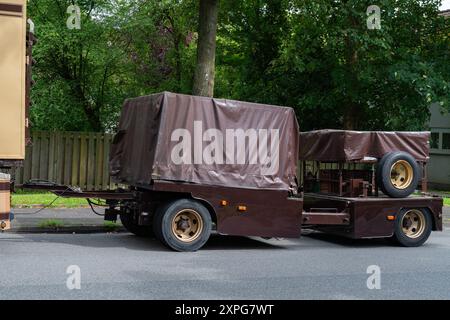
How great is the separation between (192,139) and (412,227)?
4.71m

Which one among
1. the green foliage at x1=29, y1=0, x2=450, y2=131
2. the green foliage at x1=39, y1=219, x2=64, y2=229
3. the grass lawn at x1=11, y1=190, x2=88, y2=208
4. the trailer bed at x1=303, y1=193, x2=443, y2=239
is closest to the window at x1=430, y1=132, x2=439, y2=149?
the green foliage at x1=29, y1=0, x2=450, y2=131

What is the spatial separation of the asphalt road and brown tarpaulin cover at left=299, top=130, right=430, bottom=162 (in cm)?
171

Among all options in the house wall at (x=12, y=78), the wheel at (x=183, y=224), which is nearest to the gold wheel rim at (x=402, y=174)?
the wheel at (x=183, y=224)

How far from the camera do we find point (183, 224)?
10.6 m

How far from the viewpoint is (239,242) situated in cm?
1210

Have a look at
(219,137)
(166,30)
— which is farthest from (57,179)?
(219,137)

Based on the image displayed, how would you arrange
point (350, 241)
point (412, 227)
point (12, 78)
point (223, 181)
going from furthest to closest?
point (350, 241) → point (412, 227) → point (223, 181) → point (12, 78)

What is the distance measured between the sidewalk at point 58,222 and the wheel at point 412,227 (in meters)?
5.46

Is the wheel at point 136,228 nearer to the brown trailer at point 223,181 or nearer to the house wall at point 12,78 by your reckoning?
the brown trailer at point 223,181

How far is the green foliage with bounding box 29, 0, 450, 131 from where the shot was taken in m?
19.9

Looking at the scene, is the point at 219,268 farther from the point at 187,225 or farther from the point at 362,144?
the point at 362,144

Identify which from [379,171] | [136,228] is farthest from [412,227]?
[136,228]

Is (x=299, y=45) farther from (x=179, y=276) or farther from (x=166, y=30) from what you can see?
(x=179, y=276)
